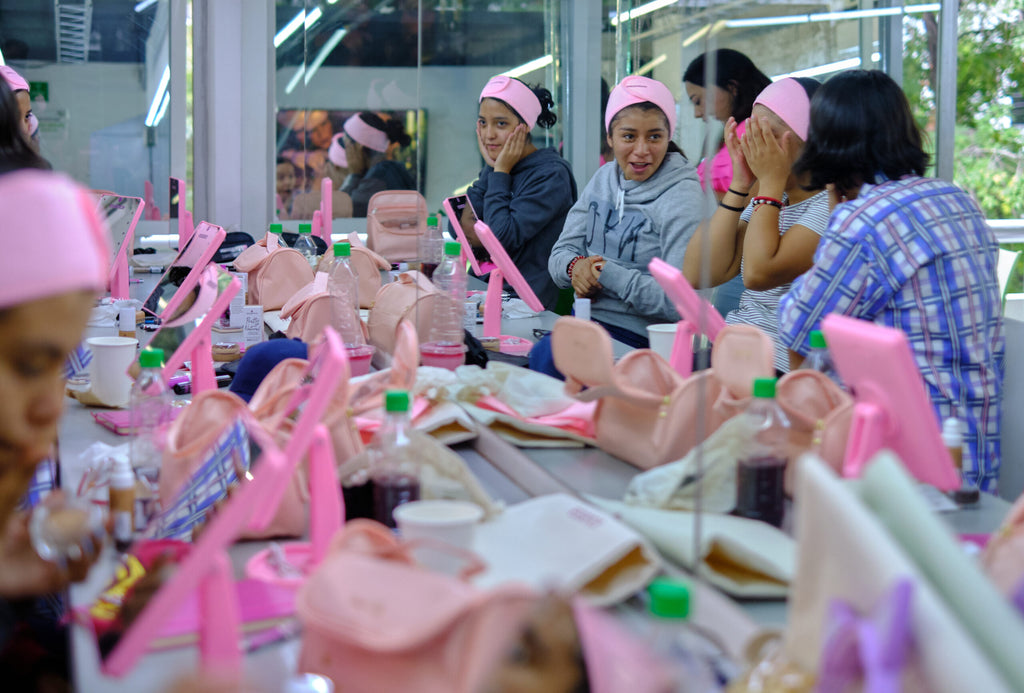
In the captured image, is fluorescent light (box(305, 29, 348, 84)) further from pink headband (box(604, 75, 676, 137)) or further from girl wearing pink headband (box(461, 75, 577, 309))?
pink headband (box(604, 75, 676, 137))

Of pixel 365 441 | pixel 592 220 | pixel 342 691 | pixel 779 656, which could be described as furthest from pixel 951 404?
pixel 342 691

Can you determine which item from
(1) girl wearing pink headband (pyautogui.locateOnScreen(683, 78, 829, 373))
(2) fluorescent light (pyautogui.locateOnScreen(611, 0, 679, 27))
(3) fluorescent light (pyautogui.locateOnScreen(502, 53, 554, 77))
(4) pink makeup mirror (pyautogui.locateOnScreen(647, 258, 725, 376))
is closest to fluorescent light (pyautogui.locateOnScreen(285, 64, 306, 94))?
(3) fluorescent light (pyautogui.locateOnScreen(502, 53, 554, 77))

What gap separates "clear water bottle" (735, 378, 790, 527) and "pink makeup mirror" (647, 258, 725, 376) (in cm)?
15

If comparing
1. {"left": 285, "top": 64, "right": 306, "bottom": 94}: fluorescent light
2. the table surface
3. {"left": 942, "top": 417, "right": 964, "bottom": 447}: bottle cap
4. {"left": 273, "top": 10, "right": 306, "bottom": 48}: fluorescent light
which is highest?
{"left": 273, "top": 10, "right": 306, "bottom": 48}: fluorescent light

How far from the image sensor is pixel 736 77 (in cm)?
189

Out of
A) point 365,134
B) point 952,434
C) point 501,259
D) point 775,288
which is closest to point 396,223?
point 501,259

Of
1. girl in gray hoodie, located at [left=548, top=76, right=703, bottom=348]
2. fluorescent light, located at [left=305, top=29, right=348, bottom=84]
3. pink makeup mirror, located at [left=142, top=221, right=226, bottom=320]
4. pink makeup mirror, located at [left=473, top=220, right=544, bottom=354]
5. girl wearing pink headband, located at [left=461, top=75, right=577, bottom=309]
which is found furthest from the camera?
fluorescent light, located at [left=305, top=29, right=348, bottom=84]

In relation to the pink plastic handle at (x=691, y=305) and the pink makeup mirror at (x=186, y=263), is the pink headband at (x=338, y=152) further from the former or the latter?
the pink plastic handle at (x=691, y=305)

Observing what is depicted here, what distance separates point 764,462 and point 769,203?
129 centimetres

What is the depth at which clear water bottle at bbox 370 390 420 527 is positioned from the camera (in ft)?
4.84

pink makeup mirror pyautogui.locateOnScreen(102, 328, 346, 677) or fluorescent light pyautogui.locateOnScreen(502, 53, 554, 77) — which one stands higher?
fluorescent light pyautogui.locateOnScreen(502, 53, 554, 77)

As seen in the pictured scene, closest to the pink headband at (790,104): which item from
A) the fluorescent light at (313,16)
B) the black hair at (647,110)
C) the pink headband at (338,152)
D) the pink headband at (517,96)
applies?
the black hair at (647,110)

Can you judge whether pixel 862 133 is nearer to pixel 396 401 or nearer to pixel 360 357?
pixel 360 357

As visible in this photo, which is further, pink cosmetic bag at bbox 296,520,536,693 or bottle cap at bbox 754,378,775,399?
bottle cap at bbox 754,378,775,399
